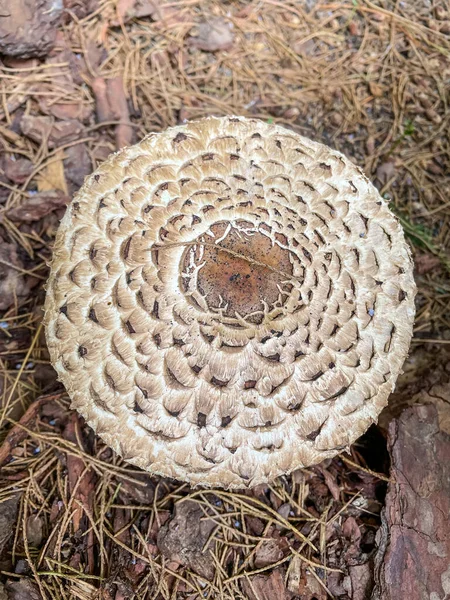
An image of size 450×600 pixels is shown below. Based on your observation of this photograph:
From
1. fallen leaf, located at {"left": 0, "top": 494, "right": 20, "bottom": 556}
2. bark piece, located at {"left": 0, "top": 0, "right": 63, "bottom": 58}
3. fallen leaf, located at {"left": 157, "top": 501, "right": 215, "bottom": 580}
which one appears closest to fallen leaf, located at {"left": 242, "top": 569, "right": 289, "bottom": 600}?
fallen leaf, located at {"left": 157, "top": 501, "right": 215, "bottom": 580}

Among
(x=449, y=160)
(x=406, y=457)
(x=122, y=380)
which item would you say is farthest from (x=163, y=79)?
(x=406, y=457)

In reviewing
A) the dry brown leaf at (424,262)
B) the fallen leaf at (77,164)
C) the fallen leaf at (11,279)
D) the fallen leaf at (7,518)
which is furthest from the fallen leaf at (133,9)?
the fallen leaf at (7,518)

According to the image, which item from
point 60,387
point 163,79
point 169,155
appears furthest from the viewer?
point 163,79

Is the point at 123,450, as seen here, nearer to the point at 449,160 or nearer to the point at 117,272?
the point at 117,272

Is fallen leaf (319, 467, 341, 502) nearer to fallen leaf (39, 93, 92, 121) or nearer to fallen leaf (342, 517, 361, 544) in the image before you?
fallen leaf (342, 517, 361, 544)

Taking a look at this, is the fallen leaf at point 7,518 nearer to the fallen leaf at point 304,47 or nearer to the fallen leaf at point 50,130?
the fallen leaf at point 50,130

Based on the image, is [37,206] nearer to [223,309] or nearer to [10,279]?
[10,279]

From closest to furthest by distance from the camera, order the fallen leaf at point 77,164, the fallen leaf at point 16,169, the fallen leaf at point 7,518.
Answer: the fallen leaf at point 7,518, the fallen leaf at point 16,169, the fallen leaf at point 77,164
